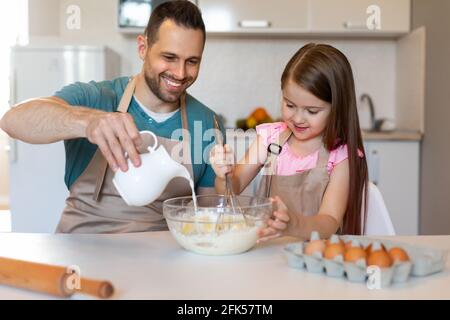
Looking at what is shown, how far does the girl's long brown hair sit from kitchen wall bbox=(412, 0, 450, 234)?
141cm

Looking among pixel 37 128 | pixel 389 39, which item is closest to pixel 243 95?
pixel 389 39

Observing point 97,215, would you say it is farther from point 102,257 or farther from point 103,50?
point 103,50

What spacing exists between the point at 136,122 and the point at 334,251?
911mm

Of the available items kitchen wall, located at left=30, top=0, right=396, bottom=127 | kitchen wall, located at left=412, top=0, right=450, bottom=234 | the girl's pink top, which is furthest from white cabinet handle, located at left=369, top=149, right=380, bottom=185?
the girl's pink top

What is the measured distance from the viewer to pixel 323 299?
79 cm

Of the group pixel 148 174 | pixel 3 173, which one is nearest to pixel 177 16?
pixel 148 174

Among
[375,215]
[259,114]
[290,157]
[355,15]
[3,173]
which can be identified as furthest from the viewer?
[3,173]

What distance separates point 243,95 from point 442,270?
267 centimetres

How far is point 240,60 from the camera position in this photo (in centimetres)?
352

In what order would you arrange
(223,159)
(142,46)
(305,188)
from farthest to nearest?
(142,46), (305,188), (223,159)

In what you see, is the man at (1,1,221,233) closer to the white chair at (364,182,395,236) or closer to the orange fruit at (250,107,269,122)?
the white chair at (364,182,395,236)

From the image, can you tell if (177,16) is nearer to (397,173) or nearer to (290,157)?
(290,157)

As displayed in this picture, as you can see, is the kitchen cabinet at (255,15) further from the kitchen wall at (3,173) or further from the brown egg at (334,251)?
the kitchen wall at (3,173)

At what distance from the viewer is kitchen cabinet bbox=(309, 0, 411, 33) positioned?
315cm
